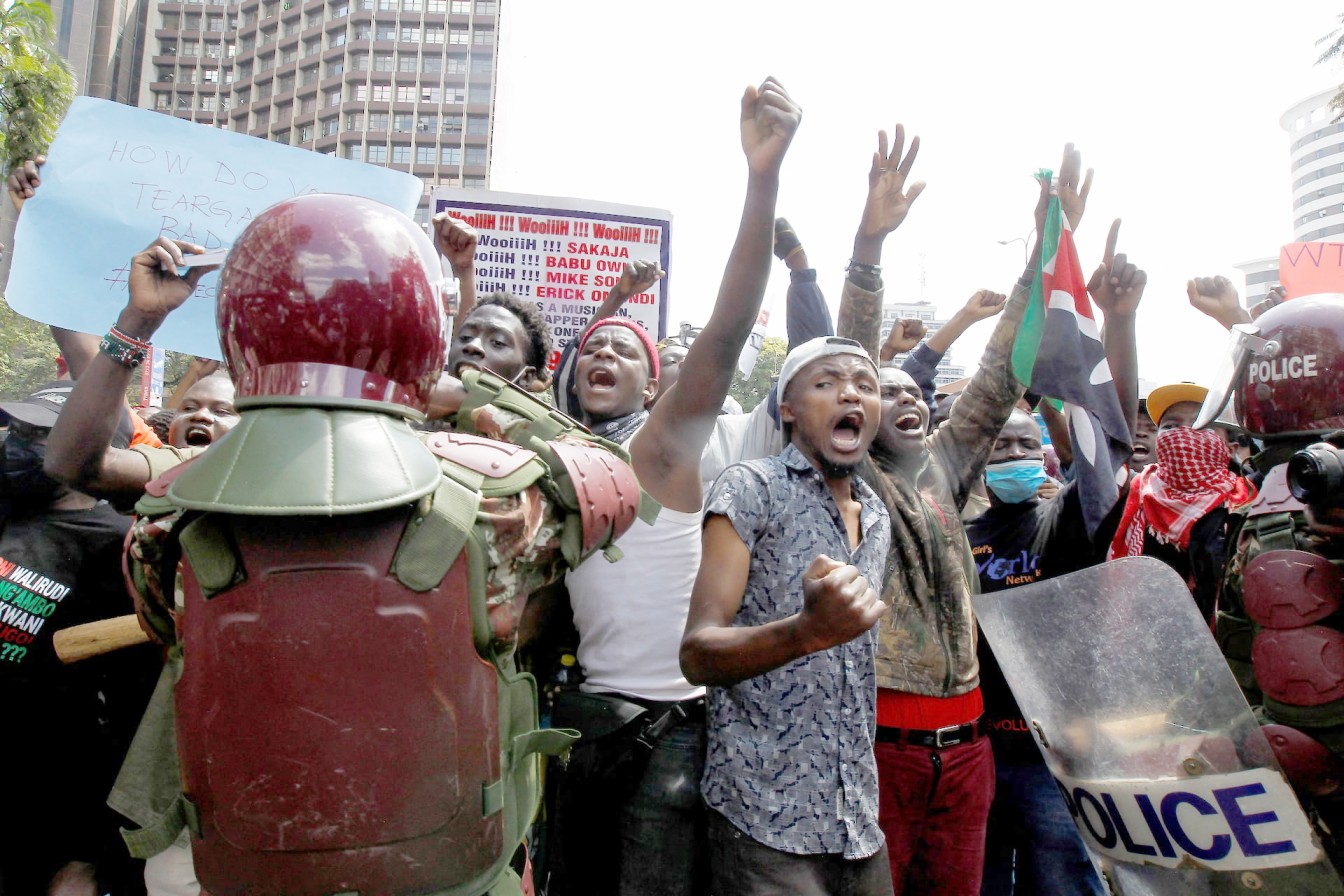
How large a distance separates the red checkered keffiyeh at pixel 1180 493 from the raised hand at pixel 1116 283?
0.55 m

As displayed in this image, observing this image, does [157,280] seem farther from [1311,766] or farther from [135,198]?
[1311,766]

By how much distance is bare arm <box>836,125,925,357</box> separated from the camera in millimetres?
3209

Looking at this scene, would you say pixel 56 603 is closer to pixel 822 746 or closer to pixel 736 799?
pixel 736 799

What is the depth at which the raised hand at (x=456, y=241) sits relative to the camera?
341cm

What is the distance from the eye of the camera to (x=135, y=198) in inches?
125

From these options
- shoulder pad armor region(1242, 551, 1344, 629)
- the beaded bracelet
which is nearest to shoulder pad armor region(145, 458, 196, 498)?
the beaded bracelet

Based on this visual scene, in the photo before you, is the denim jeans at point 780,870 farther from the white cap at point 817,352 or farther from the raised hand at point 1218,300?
the raised hand at point 1218,300

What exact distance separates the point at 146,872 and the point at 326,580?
1.53m

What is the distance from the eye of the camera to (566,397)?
3469 millimetres

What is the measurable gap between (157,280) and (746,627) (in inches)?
61.3

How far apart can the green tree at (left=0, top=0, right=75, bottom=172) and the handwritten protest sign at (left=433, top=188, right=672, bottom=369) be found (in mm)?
6847

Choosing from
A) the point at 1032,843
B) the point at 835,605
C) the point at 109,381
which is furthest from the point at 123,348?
the point at 1032,843

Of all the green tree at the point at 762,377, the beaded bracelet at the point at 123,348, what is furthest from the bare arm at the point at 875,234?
the green tree at the point at 762,377

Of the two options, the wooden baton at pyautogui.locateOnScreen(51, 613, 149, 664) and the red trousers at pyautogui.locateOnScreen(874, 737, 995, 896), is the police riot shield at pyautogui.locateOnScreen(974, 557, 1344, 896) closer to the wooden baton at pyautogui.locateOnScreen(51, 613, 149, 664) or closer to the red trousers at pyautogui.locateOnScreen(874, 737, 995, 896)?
the red trousers at pyautogui.locateOnScreen(874, 737, 995, 896)
